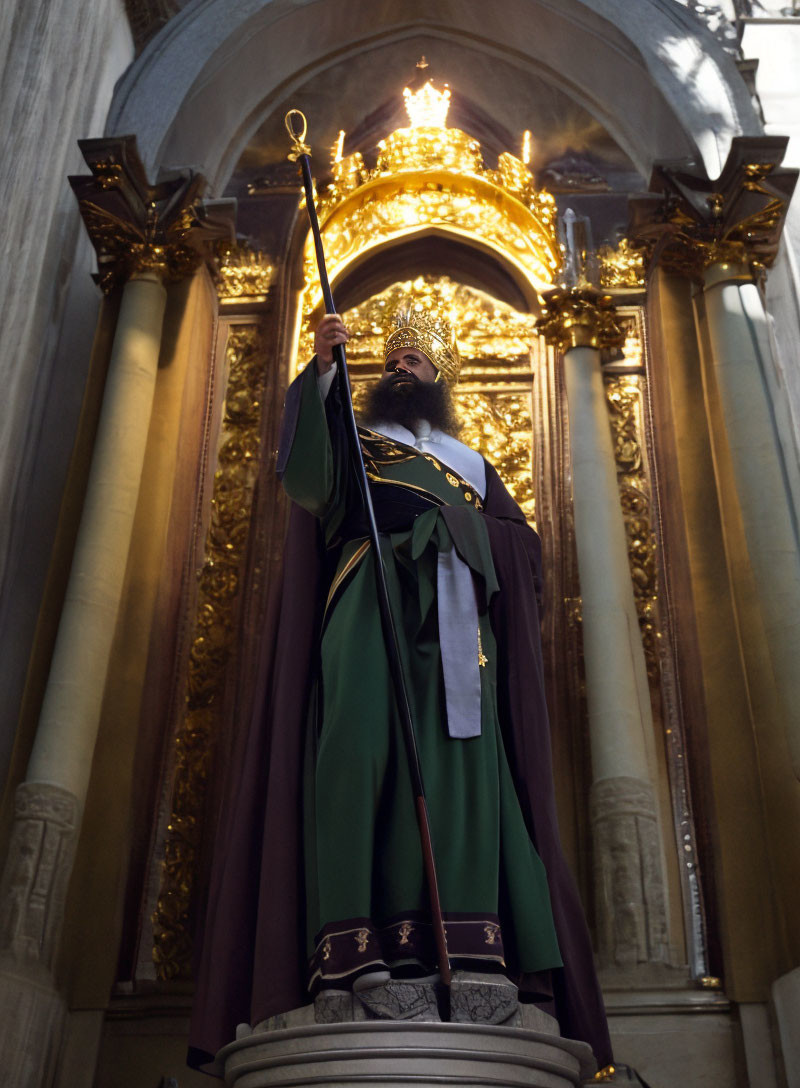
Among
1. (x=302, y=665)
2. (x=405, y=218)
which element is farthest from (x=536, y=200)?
(x=302, y=665)

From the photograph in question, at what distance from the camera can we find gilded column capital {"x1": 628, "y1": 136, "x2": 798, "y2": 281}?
4598 millimetres

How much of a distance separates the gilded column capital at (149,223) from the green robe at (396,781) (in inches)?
61.6

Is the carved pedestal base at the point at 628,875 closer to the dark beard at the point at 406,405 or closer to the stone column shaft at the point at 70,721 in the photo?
the dark beard at the point at 406,405

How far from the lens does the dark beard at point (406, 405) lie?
412cm

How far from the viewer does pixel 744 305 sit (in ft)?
15.0

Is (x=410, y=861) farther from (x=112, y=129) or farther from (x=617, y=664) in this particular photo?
(x=112, y=129)

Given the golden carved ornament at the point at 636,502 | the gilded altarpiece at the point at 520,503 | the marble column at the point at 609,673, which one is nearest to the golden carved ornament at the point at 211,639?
the gilded altarpiece at the point at 520,503

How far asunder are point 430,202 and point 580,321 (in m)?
1.01

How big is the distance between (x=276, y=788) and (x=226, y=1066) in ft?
2.28

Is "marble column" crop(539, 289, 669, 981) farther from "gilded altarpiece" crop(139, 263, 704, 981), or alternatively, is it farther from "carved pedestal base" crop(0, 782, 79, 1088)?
"carved pedestal base" crop(0, 782, 79, 1088)

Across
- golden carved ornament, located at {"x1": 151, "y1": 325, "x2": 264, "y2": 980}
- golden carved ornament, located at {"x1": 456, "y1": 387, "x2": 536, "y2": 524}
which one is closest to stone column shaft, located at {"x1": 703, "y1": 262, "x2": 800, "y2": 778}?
golden carved ornament, located at {"x1": 456, "y1": 387, "x2": 536, "y2": 524}

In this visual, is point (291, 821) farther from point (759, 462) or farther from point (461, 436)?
point (461, 436)

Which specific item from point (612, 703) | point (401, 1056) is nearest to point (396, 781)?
point (401, 1056)

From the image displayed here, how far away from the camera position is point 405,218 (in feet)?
18.1
